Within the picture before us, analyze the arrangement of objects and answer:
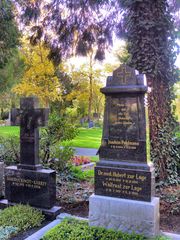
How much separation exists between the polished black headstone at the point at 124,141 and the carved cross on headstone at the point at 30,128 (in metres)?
1.54

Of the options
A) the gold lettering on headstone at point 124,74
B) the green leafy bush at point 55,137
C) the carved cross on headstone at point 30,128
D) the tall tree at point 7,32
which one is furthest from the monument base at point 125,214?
the tall tree at point 7,32

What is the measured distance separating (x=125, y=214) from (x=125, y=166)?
769 millimetres

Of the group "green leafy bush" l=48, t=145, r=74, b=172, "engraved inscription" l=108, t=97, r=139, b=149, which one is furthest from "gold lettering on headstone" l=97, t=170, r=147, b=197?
"green leafy bush" l=48, t=145, r=74, b=172

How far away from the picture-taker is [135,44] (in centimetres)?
804

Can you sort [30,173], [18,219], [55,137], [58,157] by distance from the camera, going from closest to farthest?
[18,219] < [30,173] < [55,137] < [58,157]

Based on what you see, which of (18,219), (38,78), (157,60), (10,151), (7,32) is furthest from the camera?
(38,78)

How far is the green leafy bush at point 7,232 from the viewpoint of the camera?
191 inches

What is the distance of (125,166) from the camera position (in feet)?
16.2

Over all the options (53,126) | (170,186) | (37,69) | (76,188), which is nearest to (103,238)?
(76,188)

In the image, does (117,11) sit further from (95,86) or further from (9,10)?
(95,86)

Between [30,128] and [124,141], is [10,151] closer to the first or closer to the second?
[30,128]

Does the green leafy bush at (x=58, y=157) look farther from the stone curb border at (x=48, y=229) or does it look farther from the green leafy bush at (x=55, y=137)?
the stone curb border at (x=48, y=229)

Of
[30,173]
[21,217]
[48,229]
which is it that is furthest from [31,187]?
[48,229]

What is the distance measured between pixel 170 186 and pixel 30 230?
13.2ft
